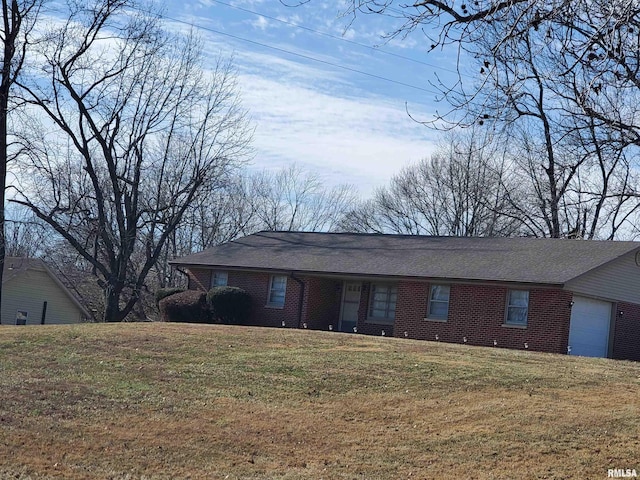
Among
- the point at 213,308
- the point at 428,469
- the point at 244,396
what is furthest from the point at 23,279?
the point at 428,469

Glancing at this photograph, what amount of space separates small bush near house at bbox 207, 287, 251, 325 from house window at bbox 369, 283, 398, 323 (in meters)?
4.99

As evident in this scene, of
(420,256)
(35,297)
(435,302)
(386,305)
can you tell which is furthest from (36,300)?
(435,302)

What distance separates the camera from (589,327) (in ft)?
96.3

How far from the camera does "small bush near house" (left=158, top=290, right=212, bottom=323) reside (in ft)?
117

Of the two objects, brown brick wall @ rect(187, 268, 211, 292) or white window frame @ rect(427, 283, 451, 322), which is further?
brown brick wall @ rect(187, 268, 211, 292)

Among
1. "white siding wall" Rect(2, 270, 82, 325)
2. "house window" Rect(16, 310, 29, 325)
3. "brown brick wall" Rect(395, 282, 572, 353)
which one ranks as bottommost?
"house window" Rect(16, 310, 29, 325)

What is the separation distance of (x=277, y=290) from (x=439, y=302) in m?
7.35

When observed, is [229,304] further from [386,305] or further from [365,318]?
[386,305]

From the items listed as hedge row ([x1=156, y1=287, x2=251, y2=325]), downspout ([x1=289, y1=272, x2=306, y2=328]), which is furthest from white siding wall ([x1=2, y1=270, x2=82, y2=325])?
downspout ([x1=289, y1=272, x2=306, y2=328])

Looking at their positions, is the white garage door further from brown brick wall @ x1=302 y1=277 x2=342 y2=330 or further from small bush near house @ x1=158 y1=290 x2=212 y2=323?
small bush near house @ x1=158 y1=290 x2=212 y2=323

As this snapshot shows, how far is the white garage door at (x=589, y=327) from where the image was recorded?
28.6 metres

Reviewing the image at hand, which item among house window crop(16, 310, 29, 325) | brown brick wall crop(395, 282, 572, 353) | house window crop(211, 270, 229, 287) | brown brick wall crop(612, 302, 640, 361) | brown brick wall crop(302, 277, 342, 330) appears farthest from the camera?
house window crop(16, 310, 29, 325)

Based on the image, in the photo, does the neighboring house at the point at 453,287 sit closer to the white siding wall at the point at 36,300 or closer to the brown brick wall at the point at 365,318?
the brown brick wall at the point at 365,318

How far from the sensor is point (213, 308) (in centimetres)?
3512
